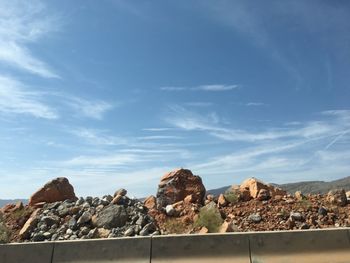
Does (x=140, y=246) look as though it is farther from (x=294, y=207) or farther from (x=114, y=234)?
(x=294, y=207)

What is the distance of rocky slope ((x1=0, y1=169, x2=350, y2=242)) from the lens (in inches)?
591

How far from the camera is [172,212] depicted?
16828mm

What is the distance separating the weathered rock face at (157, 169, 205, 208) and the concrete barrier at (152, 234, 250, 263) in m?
7.69

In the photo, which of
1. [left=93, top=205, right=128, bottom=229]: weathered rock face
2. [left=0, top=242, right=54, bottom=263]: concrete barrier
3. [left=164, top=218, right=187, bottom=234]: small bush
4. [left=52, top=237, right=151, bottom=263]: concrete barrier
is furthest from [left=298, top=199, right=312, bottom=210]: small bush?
[left=0, top=242, right=54, bottom=263]: concrete barrier

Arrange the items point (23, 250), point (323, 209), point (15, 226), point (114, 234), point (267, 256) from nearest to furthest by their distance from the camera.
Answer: point (267, 256)
point (23, 250)
point (114, 234)
point (323, 209)
point (15, 226)

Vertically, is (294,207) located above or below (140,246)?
above

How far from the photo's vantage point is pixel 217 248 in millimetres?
10227

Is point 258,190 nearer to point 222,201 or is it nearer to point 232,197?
point 232,197

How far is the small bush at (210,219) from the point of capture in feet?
46.3

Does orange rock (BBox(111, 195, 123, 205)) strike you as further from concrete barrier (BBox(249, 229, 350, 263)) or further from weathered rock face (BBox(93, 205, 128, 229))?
concrete barrier (BBox(249, 229, 350, 263))

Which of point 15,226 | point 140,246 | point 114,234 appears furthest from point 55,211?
point 140,246

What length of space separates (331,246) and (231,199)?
25.7 feet

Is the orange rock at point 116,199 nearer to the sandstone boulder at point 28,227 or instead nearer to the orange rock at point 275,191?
the sandstone boulder at point 28,227

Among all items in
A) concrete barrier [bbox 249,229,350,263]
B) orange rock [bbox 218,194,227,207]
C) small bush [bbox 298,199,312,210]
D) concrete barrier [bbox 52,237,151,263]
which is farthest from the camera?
orange rock [bbox 218,194,227,207]
